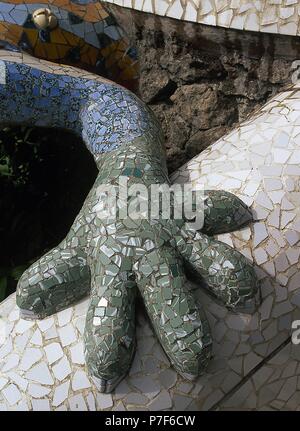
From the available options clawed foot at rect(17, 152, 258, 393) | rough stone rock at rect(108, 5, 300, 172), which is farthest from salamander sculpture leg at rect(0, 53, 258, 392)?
rough stone rock at rect(108, 5, 300, 172)

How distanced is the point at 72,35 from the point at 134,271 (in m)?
0.85

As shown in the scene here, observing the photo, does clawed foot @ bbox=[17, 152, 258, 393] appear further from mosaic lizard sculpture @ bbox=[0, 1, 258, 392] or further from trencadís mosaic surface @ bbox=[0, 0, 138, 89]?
trencadís mosaic surface @ bbox=[0, 0, 138, 89]

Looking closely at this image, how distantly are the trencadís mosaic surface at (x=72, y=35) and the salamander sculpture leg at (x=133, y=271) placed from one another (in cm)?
36

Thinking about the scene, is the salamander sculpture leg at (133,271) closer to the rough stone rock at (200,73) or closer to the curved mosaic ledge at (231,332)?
the curved mosaic ledge at (231,332)

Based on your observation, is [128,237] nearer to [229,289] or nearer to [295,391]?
[229,289]

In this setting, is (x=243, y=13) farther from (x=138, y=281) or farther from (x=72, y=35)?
(x=138, y=281)

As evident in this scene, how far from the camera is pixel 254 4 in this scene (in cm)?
203

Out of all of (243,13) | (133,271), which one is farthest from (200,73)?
(133,271)

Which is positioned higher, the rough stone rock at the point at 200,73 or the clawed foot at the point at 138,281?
the rough stone rock at the point at 200,73

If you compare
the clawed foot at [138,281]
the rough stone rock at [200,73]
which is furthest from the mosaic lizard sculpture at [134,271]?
the rough stone rock at [200,73]

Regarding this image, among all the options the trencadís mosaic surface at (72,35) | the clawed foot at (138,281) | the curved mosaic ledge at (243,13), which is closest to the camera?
the clawed foot at (138,281)

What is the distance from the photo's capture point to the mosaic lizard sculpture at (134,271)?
161cm

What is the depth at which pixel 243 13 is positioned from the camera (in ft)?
6.70

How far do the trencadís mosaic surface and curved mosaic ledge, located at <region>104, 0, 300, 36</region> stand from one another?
0.23 m
